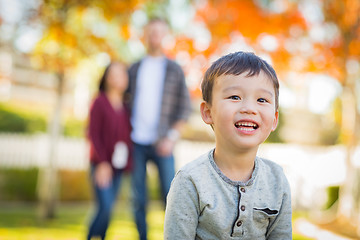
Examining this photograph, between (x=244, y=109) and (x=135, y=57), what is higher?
(x=135, y=57)

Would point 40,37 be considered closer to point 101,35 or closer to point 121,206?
point 101,35

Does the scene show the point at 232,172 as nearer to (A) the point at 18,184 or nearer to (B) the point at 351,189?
(B) the point at 351,189

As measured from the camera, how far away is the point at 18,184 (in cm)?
778

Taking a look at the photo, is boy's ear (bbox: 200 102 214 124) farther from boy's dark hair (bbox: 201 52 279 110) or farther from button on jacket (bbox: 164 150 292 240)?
button on jacket (bbox: 164 150 292 240)

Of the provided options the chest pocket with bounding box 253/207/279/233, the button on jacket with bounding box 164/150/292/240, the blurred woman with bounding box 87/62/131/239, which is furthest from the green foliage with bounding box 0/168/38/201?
the chest pocket with bounding box 253/207/279/233

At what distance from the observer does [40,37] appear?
638 cm

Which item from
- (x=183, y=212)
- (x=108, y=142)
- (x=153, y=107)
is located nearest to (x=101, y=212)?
(x=108, y=142)

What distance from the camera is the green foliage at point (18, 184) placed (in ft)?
25.1

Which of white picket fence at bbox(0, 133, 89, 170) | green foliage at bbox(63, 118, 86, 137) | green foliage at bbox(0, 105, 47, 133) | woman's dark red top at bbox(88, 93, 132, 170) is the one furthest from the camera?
green foliage at bbox(63, 118, 86, 137)

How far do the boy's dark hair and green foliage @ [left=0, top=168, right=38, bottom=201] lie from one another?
6881 mm

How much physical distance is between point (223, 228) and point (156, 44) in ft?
8.01

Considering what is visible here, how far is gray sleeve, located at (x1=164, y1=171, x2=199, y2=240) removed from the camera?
157 centimetres

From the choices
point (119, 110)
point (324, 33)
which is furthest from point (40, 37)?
point (324, 33)

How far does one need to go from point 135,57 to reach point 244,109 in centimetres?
884
